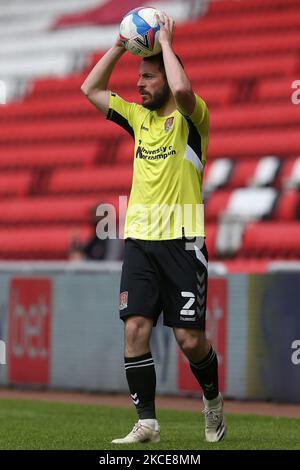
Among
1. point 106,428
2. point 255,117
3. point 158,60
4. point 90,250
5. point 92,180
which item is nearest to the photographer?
point 158,60

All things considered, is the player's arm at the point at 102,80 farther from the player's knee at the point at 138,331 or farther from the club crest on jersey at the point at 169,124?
the player's knee at the point at 138,331

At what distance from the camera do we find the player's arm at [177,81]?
20.3 feet

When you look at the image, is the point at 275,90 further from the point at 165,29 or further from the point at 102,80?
the point at 165,29

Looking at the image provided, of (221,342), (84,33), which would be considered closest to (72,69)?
(84,33)

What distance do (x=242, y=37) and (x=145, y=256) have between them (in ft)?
41.9

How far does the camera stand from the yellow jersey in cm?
636

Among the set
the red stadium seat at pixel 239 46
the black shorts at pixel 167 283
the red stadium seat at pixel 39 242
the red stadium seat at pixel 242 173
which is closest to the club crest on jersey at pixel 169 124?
the black shorts at pixel 167 283

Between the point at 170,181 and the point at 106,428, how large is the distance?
2087 millimetres

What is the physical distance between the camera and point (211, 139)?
55.5 ft

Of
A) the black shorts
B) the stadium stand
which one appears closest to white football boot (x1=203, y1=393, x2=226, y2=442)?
the black shorts

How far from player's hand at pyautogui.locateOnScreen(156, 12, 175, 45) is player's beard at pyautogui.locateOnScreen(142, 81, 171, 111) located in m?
0.25

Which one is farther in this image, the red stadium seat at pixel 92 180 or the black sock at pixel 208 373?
the red stadium seat at pixel 92 180

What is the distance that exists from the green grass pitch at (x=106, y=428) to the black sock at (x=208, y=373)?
287mm

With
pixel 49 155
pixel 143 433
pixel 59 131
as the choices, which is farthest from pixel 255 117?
pixel 143 433
